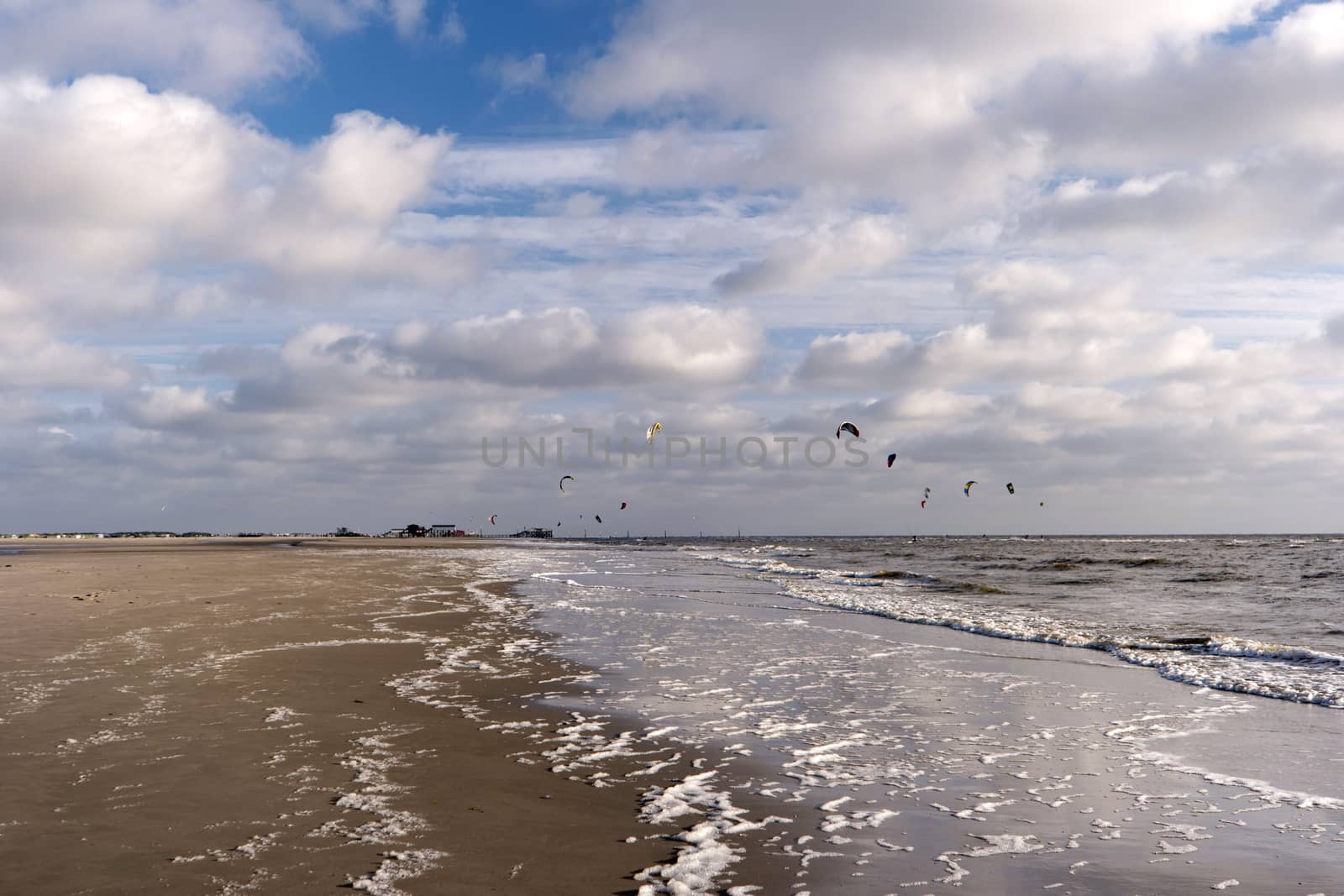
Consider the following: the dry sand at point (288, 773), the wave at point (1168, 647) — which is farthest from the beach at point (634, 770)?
the wave at point (1168, 647)

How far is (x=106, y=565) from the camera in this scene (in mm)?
39438

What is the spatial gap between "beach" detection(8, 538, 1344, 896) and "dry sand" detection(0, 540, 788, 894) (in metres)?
0.03

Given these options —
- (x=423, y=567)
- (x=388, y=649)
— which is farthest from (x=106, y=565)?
(x=388, y=649)

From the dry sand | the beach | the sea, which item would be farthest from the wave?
the dry sand

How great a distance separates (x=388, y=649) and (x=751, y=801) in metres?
9.79

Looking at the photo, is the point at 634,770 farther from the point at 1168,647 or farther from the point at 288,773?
the point at 1168,647

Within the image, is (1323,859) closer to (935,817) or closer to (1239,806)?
(1239,806)

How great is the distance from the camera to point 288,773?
743 cm

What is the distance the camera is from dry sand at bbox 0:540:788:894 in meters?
5.46

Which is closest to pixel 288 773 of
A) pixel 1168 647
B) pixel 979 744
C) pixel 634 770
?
pixel 634 770

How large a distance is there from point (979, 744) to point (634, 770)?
153 inches

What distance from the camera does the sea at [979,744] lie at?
595cm

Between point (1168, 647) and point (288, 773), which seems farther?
point (1168, 647)

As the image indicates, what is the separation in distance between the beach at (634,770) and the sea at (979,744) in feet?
0.15
